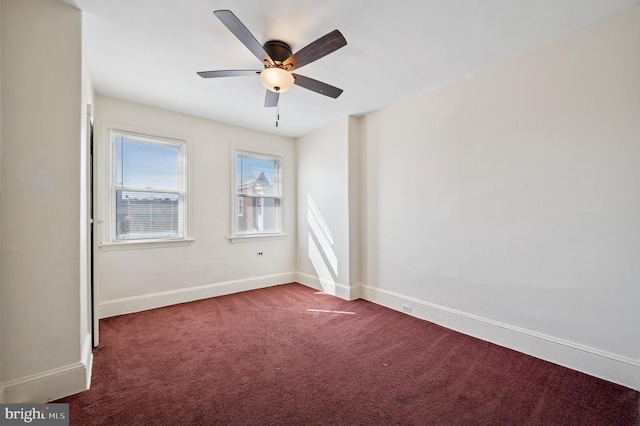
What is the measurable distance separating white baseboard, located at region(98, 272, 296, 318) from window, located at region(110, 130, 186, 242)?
2.50ft

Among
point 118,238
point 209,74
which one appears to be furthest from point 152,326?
point 209,74

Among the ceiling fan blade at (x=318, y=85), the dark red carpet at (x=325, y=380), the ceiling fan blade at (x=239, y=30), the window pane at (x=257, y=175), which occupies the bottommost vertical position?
the dark red carpet at (x=325, y=380)

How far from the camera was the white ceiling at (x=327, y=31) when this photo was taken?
1.95m

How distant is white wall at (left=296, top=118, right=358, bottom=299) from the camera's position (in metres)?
4.05

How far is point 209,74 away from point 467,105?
99.0 inches

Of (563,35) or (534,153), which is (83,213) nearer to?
(534,153)

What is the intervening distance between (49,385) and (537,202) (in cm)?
395

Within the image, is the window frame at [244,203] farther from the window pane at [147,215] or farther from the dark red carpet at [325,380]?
the dark red carpet at [325,380]

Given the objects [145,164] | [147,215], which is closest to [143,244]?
[147,215]

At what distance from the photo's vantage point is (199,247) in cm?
406

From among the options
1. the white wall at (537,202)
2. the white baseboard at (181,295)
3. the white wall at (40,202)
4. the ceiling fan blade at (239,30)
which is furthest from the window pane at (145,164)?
the white wall at (537,202)

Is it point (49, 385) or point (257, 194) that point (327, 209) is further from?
point (49, 385)
